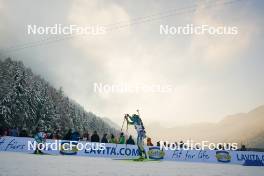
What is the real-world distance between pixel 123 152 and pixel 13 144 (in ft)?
27.5

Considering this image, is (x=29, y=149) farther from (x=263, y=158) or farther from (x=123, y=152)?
(x=263, y=158)

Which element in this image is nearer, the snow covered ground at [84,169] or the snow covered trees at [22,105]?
the snow covered ground at [84,169]

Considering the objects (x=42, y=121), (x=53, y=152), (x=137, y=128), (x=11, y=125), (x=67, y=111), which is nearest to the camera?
(x=137, y=128)

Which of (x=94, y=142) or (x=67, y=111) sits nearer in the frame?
(x=94, y=142)

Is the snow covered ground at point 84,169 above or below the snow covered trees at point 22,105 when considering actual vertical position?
below

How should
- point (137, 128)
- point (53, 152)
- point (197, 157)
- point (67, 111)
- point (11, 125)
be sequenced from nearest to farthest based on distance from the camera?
point (137, 128)
point (53, 152)
point (197, 157)
point (11, 125)
point (67, 111)

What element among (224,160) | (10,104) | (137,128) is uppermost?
(10,104)

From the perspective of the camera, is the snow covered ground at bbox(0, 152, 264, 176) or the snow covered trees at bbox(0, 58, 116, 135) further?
the snow covered trees at bbox(0, 58, 116, 135)

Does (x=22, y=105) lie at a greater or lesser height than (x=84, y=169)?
greater

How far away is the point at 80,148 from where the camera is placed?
27.6 meters

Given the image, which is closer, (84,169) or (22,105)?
(84,169)

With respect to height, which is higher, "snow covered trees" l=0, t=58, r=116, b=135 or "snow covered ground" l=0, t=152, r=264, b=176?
"snow covered trees" l=0, t=58, r=116, b=135

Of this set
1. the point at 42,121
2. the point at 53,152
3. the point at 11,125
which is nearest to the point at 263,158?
the point at 53,152

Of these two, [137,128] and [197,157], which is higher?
[137,128]
